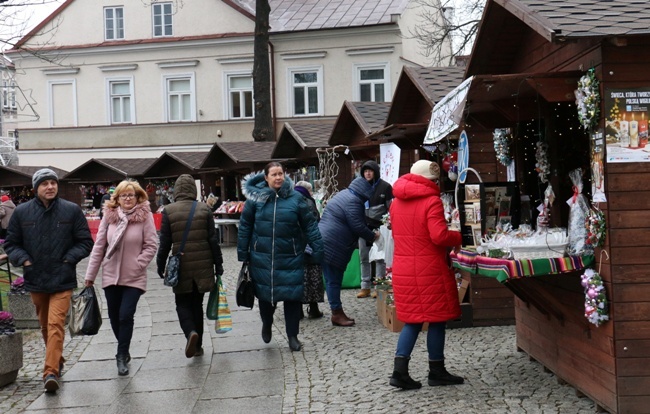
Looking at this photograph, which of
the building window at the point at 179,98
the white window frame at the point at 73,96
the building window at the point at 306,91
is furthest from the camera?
the white window frame at the point at 73,96

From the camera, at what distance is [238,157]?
74.9 ft

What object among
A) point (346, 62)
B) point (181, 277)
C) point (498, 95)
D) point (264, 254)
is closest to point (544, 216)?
point (498, 95)

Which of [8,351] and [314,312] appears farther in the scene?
[314,312]

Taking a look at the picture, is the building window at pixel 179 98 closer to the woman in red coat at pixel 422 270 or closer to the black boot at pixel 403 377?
the woman in red coat at pixel 422 270

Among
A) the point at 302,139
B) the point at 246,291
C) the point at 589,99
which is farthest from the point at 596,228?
the point at 302,139

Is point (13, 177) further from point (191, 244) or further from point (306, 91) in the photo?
point (191, 244)

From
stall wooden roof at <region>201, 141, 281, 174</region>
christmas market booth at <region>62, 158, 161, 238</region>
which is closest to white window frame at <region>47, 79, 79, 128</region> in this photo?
christmas market booth at <region>62, 158, 161, 238</region>

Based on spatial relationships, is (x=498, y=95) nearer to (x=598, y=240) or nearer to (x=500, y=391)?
(x=598, y=240)

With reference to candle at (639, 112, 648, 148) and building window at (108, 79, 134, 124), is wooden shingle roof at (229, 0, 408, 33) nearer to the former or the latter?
building window at (108, 79, 134, 124)

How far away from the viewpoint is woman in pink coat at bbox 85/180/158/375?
8.14 metres

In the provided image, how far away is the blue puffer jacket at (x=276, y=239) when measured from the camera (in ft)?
28.6

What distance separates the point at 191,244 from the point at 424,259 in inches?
106

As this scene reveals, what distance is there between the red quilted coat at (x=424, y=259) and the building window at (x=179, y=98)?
28721mm

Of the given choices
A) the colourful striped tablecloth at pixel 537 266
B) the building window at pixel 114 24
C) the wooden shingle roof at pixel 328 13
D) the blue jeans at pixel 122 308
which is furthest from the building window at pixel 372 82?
the colourful striped tablecloth at pixel 537 266
